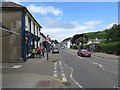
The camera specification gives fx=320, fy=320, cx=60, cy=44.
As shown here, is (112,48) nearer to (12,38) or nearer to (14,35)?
(14,35)

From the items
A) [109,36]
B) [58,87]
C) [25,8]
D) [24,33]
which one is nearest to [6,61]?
[24,33]

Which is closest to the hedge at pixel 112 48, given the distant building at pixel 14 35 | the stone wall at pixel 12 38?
the distant building at pixel 14 35

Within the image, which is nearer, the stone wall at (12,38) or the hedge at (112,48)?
the stone wall at (12,38)

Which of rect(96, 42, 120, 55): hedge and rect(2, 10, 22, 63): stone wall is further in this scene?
rect(96, 42, 120, 55): hedge

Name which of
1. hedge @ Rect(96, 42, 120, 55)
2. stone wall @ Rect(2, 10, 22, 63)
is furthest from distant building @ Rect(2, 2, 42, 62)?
hedge @ Rect(96, 42, 120, 55)

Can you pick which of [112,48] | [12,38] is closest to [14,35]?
[12,38]

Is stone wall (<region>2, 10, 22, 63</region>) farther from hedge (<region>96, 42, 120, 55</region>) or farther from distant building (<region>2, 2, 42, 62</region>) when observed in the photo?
hedge (<region>96, 42, 120, 55</region>)

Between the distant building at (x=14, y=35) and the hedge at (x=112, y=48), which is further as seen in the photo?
the hedge at (x=112, y=48)

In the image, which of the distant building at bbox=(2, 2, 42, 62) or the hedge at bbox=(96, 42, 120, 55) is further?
the hedge at bbox=(96, 42, 120, 55)

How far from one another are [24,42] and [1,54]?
2782 mm

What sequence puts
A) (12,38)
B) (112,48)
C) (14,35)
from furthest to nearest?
(112,48) → (14,35) → (12,38)

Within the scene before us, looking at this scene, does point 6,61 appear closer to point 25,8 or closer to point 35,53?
point 25,8

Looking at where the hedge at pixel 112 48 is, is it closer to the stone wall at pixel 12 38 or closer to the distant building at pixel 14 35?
the distant building at pixel 14 35

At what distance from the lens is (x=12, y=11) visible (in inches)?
1362
